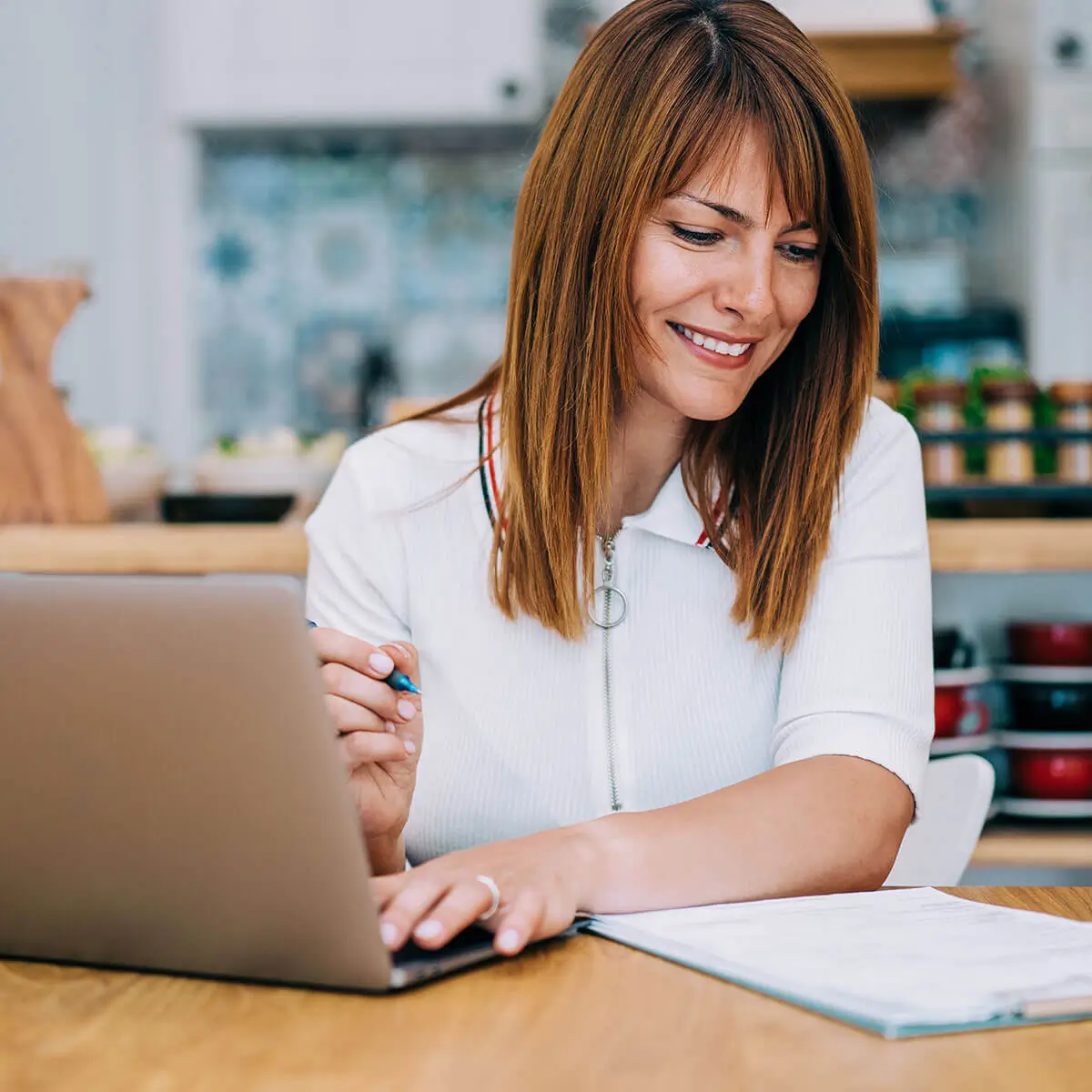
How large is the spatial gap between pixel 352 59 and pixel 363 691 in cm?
314

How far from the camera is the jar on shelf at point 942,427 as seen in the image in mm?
1712

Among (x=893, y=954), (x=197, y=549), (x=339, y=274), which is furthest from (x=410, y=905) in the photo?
A: (x=339, y=274)

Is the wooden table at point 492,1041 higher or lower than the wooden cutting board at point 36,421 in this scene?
lower

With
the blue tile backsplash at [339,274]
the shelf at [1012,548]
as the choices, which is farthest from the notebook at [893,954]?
the blue tile backsplash at [339,274]

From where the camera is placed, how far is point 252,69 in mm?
3549

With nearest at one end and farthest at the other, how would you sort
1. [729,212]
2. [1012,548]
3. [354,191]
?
[729,212]
[1012,548]
[354,191]

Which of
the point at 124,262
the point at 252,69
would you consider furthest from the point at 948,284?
the point at 124,262

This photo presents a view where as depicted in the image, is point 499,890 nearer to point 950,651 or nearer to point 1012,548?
point 1012,548

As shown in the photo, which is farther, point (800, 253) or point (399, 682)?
point (800, 253)

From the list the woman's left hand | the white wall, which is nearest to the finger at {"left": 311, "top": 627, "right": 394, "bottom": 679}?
the woman's left hand

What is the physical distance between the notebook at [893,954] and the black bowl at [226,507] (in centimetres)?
115

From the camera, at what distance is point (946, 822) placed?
109 cm

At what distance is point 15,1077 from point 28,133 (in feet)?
10.2

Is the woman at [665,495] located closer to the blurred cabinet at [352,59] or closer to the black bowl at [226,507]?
the black bowl at [226,507]
